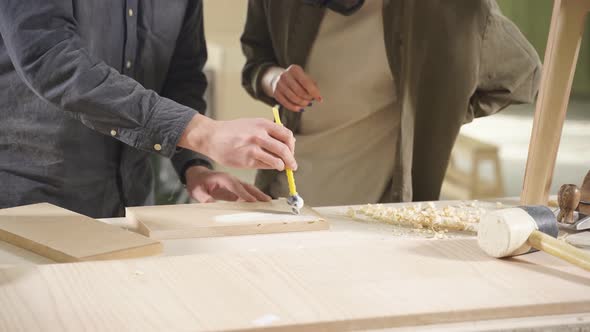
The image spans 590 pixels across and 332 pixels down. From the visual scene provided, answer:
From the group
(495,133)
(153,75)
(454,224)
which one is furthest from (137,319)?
(495,133)

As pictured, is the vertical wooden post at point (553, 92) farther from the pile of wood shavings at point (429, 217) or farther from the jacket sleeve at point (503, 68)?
the jacket sleeve at point (503, 68)

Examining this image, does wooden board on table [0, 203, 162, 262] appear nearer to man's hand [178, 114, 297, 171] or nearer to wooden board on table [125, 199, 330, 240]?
wooden board on table [125, 199, 330, 240]

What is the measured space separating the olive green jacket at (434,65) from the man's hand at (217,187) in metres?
0.57

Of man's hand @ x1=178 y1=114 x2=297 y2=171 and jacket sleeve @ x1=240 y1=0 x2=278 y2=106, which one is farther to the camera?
jacket sleeve @ x1=240 y1=0 x2=278 y2=106

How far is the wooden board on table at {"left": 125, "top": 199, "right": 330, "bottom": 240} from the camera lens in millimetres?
1432

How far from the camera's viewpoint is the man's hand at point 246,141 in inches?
58.7

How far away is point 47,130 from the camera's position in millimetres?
1825

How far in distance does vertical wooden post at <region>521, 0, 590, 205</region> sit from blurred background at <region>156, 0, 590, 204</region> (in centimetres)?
218

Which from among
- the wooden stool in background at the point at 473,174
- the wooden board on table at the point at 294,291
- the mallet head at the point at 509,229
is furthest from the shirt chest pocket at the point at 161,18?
the wooden stool in background at the point at 473,174

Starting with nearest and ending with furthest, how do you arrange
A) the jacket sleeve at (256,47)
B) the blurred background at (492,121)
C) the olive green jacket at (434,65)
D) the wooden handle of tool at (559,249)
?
the wooden handle of tool at (559,249) < the olive green jacket at (434,65) < the jacket sleeve at (256,47) < the blurred background at (492,121)

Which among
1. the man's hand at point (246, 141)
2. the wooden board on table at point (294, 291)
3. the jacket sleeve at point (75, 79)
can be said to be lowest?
the wooden board on table at point (294, 291)

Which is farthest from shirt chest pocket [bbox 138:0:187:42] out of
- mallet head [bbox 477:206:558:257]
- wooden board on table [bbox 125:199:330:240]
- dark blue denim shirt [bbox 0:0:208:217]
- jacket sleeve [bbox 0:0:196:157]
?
mallet head [bbox 477:206:558:257]

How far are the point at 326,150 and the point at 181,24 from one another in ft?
2.32

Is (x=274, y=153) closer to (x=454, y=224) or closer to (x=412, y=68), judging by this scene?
(x=454, y=224)
